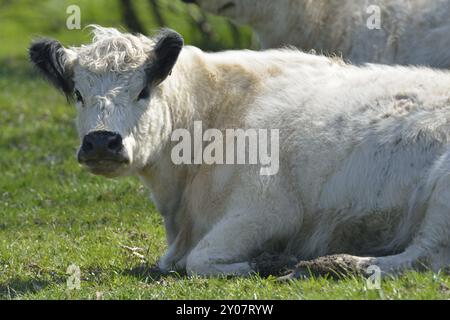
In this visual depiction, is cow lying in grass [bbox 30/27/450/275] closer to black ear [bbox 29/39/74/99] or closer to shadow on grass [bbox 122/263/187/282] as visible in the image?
black ear [bbox 29/39/74/99]

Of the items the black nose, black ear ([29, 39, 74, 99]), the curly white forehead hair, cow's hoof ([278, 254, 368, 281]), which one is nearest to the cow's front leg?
cow's hoof ([278, 254, 368, 281])

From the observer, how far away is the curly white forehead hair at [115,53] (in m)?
8.88

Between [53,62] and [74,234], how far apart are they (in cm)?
261

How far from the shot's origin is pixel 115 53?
8.94 metres

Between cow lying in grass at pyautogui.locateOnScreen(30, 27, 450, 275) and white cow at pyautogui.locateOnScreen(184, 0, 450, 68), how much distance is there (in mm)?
2701

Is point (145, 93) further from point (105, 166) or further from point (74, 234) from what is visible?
point (74, 234)

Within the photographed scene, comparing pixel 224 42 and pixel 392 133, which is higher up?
pixel 392 133

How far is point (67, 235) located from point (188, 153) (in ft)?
7.80

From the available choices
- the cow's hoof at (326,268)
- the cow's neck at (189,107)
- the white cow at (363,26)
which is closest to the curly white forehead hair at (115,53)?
the cow's neck at (189,107)

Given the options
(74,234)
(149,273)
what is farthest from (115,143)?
(74,234)

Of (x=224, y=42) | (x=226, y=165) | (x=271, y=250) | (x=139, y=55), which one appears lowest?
(x=224, y=42)
